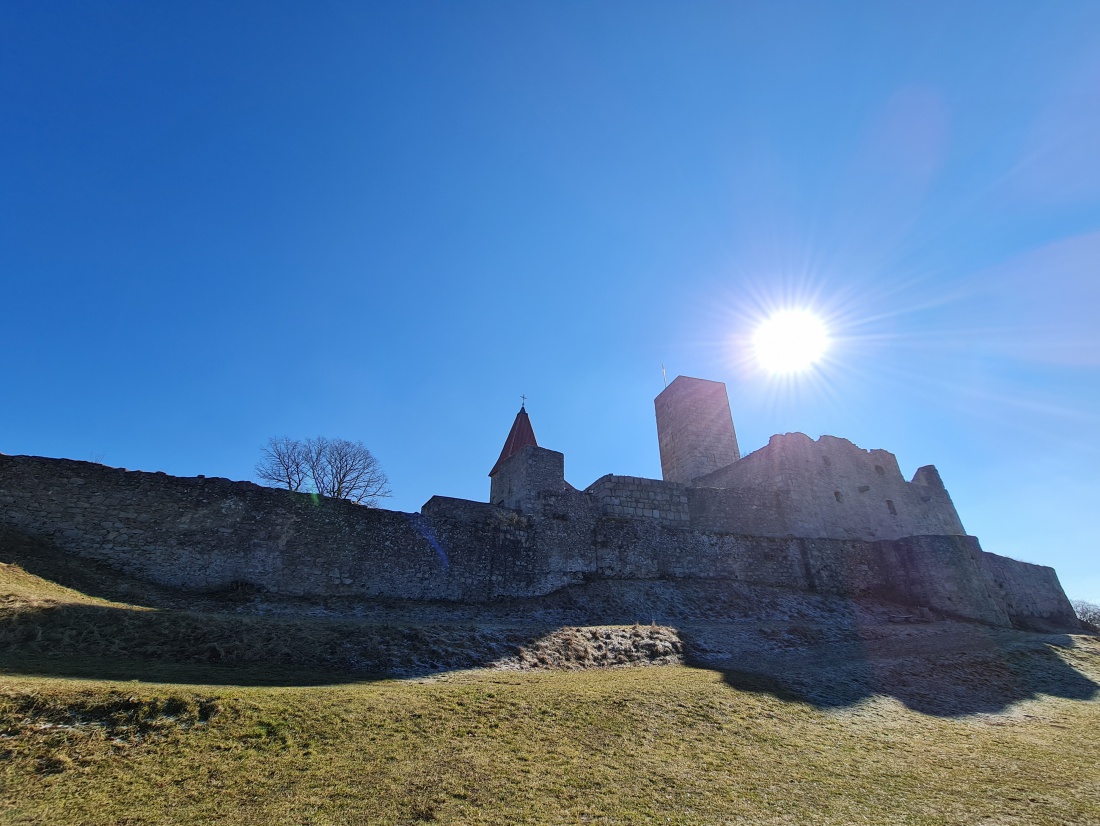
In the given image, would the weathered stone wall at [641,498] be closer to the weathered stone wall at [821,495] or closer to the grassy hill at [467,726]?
the weathered stone wall at [821,495]

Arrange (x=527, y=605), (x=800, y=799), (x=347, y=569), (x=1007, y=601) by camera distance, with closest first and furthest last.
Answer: (x=800, y=799)
(x=347, y=569)
(x=527, y=605)
(x=1007, y=601)

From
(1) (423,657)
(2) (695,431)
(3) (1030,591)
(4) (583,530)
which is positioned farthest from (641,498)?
(3) (1030,591)

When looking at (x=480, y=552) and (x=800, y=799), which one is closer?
(x=800, y=799)

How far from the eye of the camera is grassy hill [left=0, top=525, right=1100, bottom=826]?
491 centimetres

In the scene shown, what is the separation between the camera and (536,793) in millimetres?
5289

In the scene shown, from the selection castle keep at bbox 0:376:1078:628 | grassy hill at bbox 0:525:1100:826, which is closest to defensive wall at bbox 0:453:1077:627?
castle keep at bbox 0:376:1078:628

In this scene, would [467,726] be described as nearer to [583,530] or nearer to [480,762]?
[480,762]

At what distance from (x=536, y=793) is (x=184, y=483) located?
12691mm

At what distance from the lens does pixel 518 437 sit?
32.4 metres

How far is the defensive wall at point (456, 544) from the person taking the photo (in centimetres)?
1254

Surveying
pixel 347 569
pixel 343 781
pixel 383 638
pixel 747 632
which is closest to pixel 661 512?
pixel 747 632

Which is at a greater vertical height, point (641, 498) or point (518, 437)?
point (518, 437)

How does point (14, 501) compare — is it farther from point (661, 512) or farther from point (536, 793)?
point (661, 512)

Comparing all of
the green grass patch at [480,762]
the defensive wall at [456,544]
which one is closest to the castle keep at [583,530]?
the defensive wall at [456,544]
